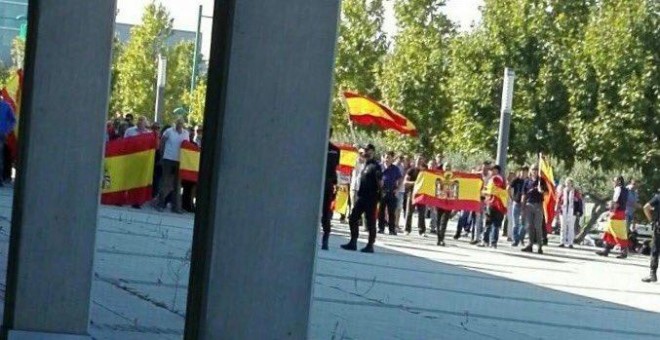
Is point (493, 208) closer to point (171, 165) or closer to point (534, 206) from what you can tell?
point (534, 206)

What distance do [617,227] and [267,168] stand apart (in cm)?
2977

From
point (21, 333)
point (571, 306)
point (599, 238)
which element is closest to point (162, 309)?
point (21, 333)

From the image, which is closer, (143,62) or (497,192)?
(497,192)

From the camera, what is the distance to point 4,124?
3353cm

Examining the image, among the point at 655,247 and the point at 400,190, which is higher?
the point at 400,190

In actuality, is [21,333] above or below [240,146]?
below

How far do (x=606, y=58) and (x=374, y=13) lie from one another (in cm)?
1686

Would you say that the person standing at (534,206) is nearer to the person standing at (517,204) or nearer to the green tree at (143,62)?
the person standing at (517,204)

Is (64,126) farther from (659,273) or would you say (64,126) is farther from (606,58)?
(606,58)

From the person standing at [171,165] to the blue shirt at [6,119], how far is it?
3.30 m

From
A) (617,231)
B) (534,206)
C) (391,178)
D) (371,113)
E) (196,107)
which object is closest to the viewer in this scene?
(534,206)

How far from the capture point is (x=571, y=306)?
1930 cm

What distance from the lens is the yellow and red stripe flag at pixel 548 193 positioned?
3450 centimetres

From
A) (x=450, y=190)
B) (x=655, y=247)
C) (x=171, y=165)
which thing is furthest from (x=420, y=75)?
(x=655, y=247)
